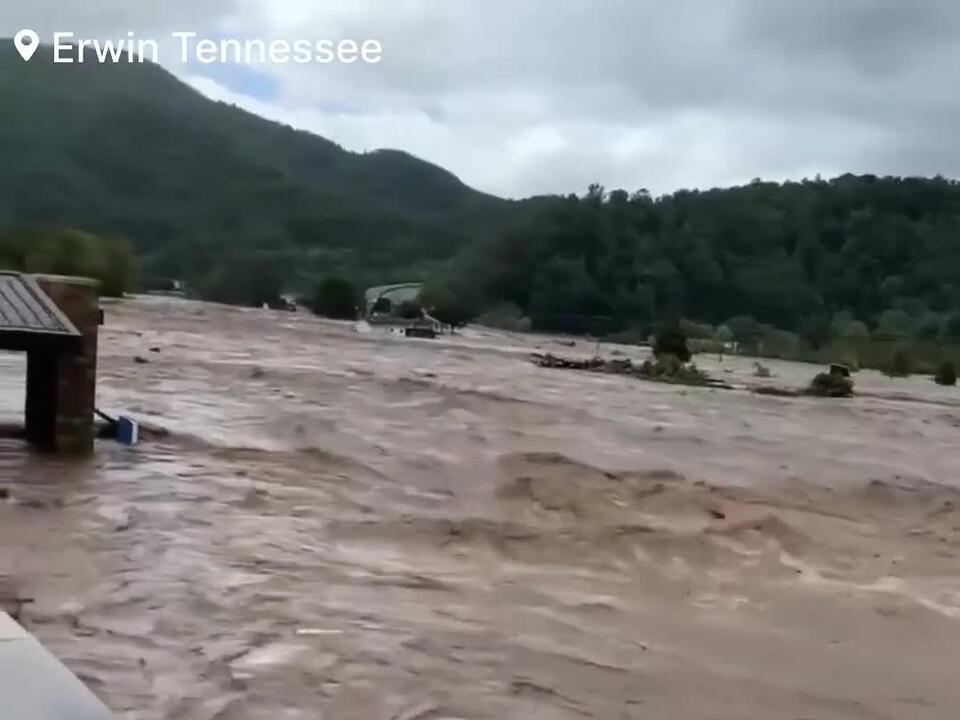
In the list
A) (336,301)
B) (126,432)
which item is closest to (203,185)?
(336,301)

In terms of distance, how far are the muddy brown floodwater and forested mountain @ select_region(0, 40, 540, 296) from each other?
6985 centimetres

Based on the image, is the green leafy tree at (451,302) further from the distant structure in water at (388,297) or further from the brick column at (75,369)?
the brick column at (75,369)

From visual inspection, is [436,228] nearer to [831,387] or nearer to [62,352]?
[831,387]

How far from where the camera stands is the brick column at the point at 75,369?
427 inches

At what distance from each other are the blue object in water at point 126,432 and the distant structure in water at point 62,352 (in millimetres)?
686

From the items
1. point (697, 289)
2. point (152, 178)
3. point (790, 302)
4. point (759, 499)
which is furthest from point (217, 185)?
point (759, 499)

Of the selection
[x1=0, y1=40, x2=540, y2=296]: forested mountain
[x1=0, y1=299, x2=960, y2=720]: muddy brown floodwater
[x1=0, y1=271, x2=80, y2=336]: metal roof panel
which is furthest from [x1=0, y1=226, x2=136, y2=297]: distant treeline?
[x1=0, y1=271, x2=80, y2=336]: metal roof panel

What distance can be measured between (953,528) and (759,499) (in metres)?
1.81

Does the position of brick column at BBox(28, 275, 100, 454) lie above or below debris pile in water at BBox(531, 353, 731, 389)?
above

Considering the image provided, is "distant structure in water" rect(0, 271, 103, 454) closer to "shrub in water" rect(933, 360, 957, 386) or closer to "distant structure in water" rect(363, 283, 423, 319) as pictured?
"shrub in water" rect(933, 360, 957, 386)

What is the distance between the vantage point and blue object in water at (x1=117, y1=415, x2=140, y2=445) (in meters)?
11.8

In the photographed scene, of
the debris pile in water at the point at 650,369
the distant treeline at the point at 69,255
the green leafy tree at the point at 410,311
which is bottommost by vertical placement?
the debris pile in water at the point at 650,369

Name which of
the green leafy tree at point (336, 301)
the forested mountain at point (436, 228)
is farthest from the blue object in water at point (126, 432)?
the green leafy tree at point (336, 301)

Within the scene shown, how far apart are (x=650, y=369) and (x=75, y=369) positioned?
959 inches
